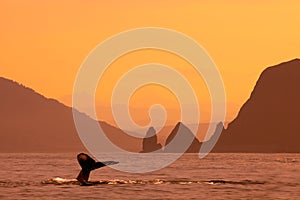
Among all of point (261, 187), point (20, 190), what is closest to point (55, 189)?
point (20, 190)

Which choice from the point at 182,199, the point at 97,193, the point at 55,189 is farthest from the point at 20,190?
the point at 182,199

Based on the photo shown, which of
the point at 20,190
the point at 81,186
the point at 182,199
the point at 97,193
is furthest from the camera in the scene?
the point at 81,186

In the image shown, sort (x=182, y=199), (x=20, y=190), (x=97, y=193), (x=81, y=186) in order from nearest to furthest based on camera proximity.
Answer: (x=182, y=199) < (x=97, y=193) < (x=20, y=190) < (x=81, y=186)

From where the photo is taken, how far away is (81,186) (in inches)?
2458

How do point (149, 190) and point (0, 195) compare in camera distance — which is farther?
point (149, 190)

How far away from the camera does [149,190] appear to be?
195ft

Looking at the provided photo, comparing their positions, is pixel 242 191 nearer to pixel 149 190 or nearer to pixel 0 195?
pixel 149 190

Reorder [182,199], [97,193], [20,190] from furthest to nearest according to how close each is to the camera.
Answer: [20,190] < [97,193] < [182,199]

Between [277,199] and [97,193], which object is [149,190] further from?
[277,199]

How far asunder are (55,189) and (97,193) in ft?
18.8

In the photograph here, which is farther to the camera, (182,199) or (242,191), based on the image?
(242,191)

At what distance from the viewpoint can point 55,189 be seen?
59219mm

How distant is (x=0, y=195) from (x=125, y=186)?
14.5m

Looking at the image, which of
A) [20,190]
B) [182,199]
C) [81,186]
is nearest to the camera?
[182,199]
